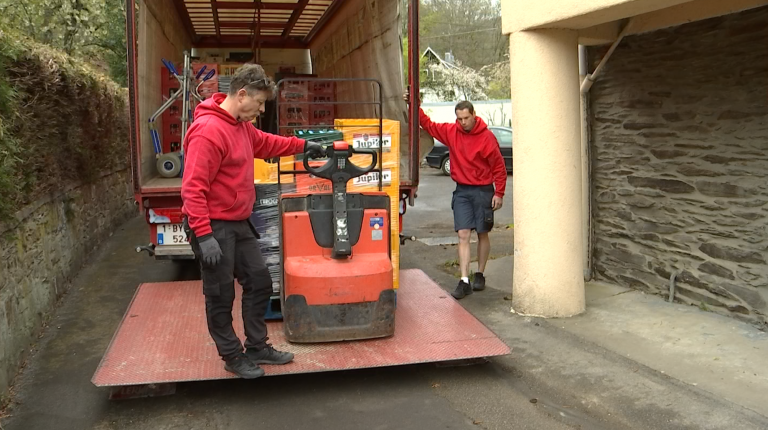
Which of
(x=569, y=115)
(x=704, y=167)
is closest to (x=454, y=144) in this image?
(x=569, y=115)

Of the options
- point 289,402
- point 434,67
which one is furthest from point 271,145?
point 434,67

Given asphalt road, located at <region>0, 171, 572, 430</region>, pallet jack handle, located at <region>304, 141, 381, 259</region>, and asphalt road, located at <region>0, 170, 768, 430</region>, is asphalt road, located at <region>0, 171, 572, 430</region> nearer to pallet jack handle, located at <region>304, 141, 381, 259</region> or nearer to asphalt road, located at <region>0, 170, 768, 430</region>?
asphalt road, located at <region>0, 170, 768, 430</region>

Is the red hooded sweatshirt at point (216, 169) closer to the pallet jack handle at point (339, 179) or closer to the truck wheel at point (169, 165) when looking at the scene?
the pallet jack handle at point (339, 179)

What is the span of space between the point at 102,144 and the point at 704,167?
7361 millimetres

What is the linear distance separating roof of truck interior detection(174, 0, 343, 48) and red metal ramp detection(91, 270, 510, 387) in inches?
203

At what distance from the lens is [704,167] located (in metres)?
5.88

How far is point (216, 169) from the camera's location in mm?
4070

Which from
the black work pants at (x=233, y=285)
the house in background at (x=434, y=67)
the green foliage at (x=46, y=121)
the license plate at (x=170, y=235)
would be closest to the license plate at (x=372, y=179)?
the black work pants at (x=233, y=285)

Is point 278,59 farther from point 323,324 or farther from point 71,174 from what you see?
point 323,324

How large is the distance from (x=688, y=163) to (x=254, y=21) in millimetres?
6915

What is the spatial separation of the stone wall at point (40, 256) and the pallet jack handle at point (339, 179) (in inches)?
86.3

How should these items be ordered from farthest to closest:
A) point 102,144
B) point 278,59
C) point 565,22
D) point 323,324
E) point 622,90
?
point 278,59 < point 102,144 < point 622,90 < point 565,22 < point 323,324

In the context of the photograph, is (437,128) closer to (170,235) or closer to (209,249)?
(170,235)

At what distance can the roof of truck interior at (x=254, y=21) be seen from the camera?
9758 mm
